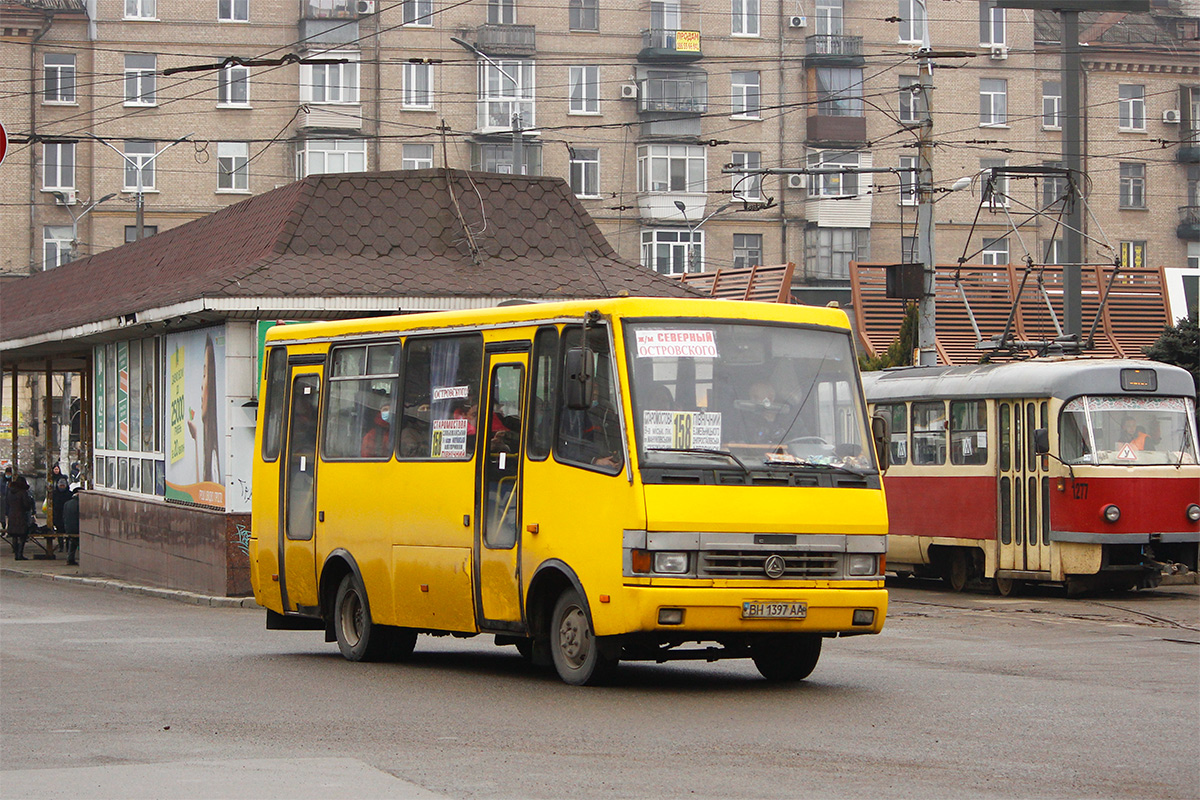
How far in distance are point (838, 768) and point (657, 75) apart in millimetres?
60482

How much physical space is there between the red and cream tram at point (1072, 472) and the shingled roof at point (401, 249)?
14.2 ft

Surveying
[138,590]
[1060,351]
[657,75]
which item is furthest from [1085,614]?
[657,75]

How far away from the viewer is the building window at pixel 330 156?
65.1 m

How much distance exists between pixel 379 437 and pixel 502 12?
178 ft

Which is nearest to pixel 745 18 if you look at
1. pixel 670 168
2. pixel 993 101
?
pixel 670 168

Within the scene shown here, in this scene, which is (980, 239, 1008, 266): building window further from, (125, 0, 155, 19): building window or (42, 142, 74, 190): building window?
(42, 142, 74, 190): building window

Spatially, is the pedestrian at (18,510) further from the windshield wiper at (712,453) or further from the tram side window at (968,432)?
the windshield wiper at (712,453)

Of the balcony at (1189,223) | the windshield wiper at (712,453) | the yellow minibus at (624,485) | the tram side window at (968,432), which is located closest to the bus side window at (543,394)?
the yellow minibus at (624,485)

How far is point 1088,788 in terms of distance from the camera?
8344 mm

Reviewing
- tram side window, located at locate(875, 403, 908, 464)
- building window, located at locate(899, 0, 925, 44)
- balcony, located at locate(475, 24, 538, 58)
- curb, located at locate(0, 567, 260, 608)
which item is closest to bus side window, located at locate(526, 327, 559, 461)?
curb, located at locate(0, 567, 260, 608)

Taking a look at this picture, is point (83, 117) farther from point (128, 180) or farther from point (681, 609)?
point (681, 609)

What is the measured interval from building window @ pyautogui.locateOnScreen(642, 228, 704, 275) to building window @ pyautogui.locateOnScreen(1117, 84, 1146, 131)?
55.9 ft

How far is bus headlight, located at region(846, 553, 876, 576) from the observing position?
12086 mm

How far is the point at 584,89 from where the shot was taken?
68.1m
